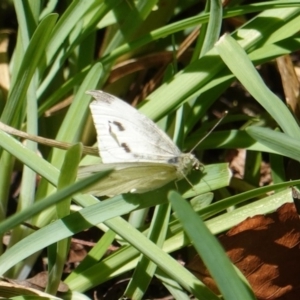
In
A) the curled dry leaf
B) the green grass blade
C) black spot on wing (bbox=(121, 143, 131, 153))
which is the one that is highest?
black spot on wing (bbox=(121, 143, 131, 153))

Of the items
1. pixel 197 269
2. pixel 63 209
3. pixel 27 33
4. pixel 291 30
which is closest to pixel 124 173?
pixel 63 209

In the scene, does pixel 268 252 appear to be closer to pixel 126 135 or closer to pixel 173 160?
pixel 173 160

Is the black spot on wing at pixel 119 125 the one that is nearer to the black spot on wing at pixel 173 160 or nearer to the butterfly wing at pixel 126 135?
the butterfly wing at pixel 126 135

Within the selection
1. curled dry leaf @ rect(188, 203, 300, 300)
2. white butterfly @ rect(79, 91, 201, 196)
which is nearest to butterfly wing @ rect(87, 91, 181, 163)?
white butterfly @ rect(79, 91, 201, 196)

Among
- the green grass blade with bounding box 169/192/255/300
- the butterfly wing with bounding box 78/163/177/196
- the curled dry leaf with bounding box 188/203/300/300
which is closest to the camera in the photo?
the green grass blade with bounding box 169/192/255/300

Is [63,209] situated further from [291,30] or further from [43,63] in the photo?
[291,30]

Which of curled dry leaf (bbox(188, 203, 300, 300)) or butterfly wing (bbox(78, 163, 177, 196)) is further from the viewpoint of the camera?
curled dry leaf (bbox(188, 203, 300, 300))

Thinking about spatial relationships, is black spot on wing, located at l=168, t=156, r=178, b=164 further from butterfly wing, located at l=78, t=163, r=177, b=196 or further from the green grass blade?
the green grass blade
